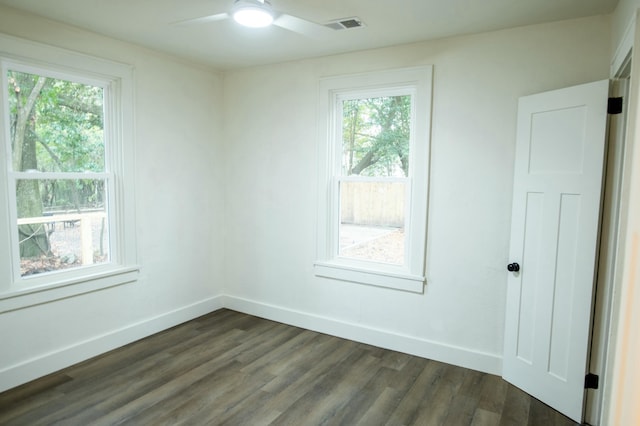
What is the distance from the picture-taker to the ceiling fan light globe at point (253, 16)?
221 cm

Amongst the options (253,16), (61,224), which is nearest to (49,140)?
(61,224)

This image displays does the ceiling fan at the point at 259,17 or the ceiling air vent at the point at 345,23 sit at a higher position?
the ceiling air vent at the point at 345,23

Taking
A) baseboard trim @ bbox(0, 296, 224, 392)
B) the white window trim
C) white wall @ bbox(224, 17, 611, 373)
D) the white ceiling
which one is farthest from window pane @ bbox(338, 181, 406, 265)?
the white window trim

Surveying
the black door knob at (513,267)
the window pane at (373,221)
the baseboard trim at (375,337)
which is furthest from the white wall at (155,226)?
the black door knob at (513,267)

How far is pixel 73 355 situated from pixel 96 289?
52 cm

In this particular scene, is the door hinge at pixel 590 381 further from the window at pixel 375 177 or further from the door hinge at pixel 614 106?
the door hinge at pixel 614 106

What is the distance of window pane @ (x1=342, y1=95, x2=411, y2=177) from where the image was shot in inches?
137

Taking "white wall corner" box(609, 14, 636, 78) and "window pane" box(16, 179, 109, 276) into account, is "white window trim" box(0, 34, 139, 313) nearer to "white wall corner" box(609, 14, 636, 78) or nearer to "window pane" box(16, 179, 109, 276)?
"window pane" box(16, 179, 109, 276)

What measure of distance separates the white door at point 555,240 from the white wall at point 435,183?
169 mm

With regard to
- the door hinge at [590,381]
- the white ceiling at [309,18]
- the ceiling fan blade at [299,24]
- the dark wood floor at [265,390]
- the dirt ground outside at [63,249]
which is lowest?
the dark wood floor at [265,390]

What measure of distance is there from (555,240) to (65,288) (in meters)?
3.56

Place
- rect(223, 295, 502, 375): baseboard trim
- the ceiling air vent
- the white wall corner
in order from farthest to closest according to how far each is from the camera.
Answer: rect(223, 295, 502, 375): baseboard trim
the ceiling air vent
the white wall corner

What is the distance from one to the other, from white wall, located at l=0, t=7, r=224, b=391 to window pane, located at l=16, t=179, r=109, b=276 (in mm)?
270

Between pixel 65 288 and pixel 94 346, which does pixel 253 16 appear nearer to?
pixel 65 288
